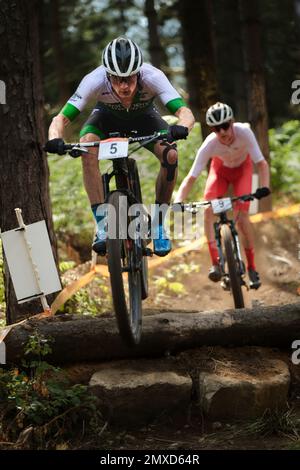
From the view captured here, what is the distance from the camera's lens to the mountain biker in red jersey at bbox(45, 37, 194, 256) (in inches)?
213

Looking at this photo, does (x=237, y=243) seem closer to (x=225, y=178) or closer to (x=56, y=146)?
(x=225, y=178)

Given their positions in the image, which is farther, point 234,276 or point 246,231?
point 246,231

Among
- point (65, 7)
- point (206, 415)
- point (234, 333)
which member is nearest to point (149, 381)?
point (206, 415)

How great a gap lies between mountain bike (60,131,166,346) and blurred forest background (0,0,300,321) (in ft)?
4.18

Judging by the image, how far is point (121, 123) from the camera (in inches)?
240

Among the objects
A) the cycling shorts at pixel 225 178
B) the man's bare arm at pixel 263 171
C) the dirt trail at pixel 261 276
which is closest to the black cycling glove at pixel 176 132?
the man's bare arm at pixel 263 171

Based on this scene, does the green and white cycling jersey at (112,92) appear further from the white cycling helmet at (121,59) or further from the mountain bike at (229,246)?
the mountain bike at (229,246)

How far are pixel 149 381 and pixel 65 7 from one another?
1782cm

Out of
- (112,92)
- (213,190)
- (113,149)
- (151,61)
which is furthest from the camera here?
(151,61)

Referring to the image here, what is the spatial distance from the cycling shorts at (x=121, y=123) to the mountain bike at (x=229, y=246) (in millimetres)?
1444

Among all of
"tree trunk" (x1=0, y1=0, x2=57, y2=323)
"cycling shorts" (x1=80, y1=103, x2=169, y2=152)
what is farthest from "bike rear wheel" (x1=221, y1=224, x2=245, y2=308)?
"tree trunk" (x1=0, y1=0, x2=57, y2=323)

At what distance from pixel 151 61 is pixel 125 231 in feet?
37.8

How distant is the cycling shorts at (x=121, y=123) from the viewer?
602cm

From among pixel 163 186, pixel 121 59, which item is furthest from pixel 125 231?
pixel 121 59
